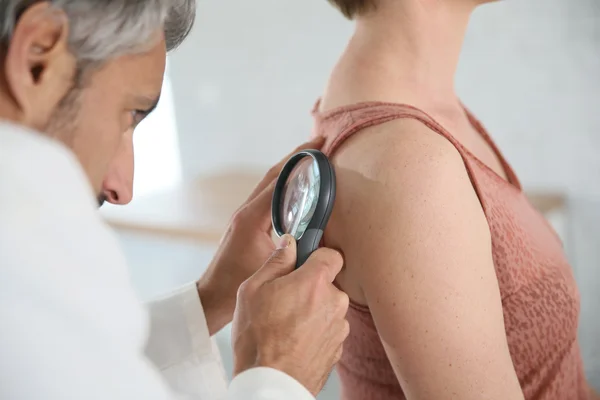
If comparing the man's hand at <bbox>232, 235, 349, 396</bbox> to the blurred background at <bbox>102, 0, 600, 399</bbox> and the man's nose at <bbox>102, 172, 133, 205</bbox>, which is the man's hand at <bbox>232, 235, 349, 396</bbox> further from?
the blurred background at <bbox>102, 0, 600, 399</bbox>

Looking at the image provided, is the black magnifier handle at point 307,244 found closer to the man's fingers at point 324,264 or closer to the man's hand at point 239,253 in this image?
the man's fingers at point 324,264

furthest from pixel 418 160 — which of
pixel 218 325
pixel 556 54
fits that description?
pixel 556 54

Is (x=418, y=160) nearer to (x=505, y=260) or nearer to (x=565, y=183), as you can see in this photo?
(x=505, y=260)

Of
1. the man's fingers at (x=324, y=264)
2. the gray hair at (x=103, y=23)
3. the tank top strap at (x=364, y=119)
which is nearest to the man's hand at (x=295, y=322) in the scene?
the man's fingers at (x=324, y=264)

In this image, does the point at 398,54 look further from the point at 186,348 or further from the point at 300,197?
the point at 186,348

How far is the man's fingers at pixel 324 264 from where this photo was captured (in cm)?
68

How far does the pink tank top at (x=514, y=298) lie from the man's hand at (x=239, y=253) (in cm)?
12

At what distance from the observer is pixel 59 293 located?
0.46 meters

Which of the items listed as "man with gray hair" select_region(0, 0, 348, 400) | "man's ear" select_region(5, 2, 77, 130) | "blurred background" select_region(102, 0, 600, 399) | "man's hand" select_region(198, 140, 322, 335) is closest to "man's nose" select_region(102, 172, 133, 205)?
"man with gray hair" select_region(0, 0, 348, 400)

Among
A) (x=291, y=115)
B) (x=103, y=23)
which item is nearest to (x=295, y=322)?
(x=103, y=23)

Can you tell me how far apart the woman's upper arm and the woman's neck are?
0.11 metres

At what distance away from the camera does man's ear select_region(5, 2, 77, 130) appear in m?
0.50

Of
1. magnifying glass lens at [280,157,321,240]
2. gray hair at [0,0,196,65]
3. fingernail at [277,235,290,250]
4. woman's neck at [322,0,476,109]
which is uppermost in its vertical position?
gray hair at [0,0,196,65]

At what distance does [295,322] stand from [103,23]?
31 centimetres
